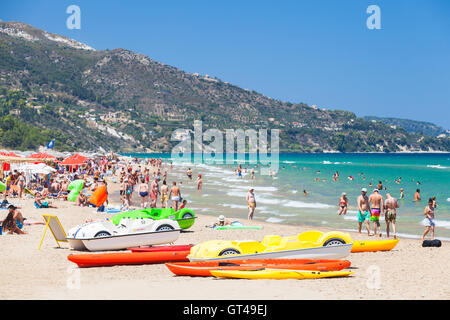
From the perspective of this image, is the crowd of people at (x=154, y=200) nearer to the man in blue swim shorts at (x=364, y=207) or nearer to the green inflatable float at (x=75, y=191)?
the man in blue swim shorts at (x=364, y=207)

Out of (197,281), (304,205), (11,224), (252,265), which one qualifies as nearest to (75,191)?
(11,224)

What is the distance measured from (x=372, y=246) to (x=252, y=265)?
13.6ft

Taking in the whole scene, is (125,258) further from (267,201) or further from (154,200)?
(267,201)

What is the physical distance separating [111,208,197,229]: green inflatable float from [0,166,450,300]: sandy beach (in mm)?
1804

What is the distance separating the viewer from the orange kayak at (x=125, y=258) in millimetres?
10016

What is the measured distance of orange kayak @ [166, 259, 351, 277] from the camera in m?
9.23

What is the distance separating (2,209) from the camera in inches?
722

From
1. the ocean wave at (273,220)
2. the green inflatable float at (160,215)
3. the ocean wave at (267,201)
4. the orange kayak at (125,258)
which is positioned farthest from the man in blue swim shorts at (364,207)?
the ocean wave at (267,201)

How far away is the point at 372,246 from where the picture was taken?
12.0 metres

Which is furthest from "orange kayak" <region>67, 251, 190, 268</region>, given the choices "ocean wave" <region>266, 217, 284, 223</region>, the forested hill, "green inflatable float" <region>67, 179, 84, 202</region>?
the forested hill

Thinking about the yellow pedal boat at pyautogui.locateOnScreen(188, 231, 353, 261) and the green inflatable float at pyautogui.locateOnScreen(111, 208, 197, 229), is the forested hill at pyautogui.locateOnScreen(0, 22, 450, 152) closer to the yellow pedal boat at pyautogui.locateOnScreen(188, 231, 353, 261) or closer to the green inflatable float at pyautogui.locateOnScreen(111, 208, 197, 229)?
the green inflatable float at pyautogui.locateOnScreen(111, 208, 197, 229)

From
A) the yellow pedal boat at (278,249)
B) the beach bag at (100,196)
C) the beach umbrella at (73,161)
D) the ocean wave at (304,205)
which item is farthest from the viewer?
the beach umbrella at (73,161)

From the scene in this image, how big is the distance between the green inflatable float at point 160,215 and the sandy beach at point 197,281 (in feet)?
5.92
